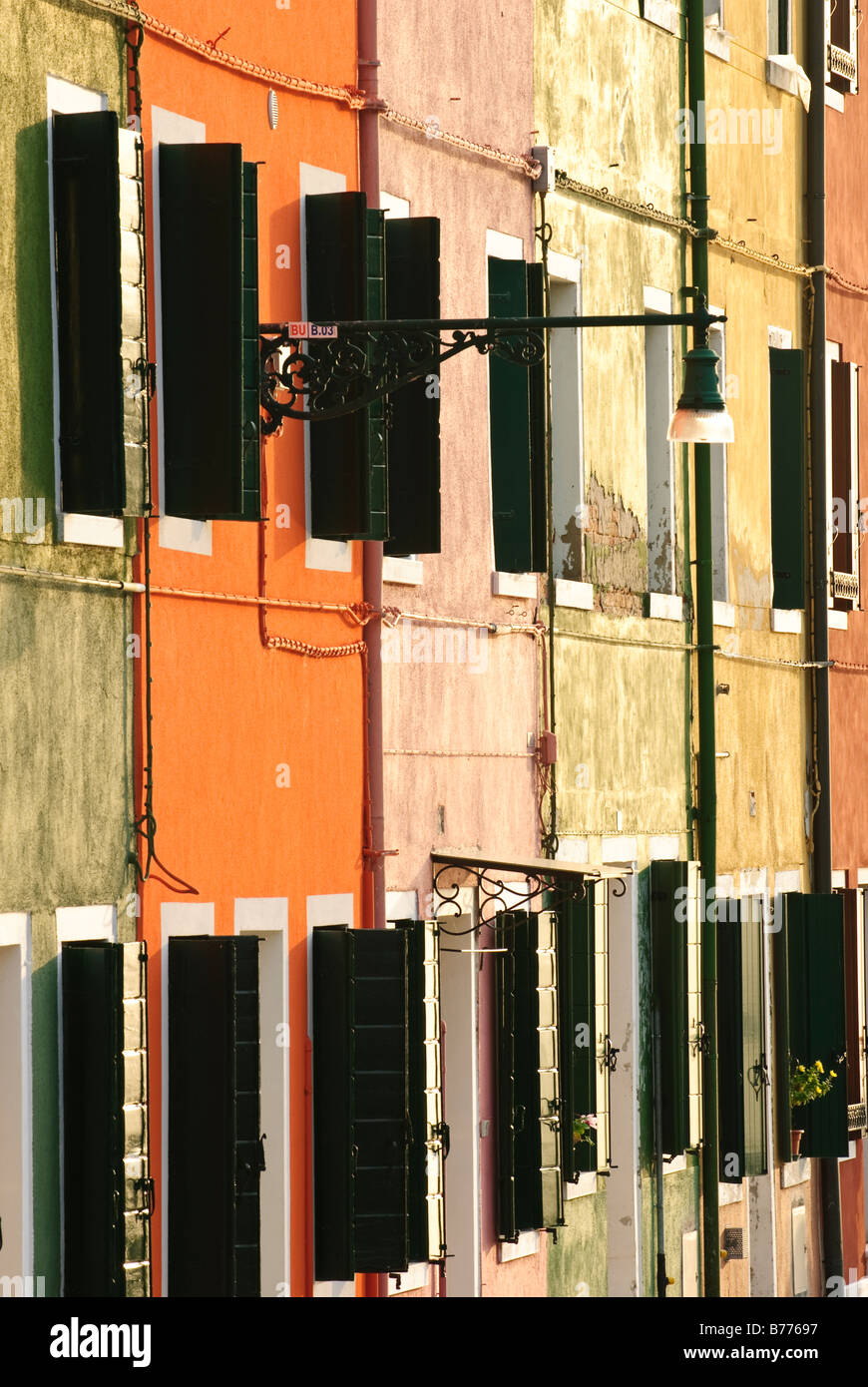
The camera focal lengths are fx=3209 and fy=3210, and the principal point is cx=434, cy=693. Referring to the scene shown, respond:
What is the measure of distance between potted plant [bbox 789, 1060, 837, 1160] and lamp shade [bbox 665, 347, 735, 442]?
926 cm

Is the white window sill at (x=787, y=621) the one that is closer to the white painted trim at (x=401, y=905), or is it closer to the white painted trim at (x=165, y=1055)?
the white painted trim at (x=401, y=905)

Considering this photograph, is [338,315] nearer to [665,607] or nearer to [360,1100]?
[360,1100]

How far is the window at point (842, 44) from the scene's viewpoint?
23562 mm

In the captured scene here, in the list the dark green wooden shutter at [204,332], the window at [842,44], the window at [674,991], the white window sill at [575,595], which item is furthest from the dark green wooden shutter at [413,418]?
the window at [842,44]

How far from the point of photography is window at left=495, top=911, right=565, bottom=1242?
17078 mm

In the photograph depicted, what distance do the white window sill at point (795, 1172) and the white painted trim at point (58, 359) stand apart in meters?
10.3

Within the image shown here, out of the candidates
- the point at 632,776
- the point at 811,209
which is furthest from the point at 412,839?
the point at 811,209

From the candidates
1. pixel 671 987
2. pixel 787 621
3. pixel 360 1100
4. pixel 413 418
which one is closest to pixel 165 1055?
pixel 360 1100

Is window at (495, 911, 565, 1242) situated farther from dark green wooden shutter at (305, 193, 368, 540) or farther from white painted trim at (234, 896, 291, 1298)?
dark green wooden shutter at (305, 193, 368, 540)

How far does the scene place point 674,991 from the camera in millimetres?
19562

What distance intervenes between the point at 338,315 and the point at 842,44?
10.0m

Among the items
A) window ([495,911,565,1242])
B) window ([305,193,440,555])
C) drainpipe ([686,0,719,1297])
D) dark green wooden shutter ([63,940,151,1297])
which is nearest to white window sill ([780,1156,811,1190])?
drainpipe ([686,0,719,1297])

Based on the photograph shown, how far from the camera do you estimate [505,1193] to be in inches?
672

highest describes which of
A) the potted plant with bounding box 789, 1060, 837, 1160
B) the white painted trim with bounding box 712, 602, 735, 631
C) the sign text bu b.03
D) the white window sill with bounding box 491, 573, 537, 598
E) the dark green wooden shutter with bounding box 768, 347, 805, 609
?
the dark green wooden shutter with bounding box 768, 347, 805, 609
